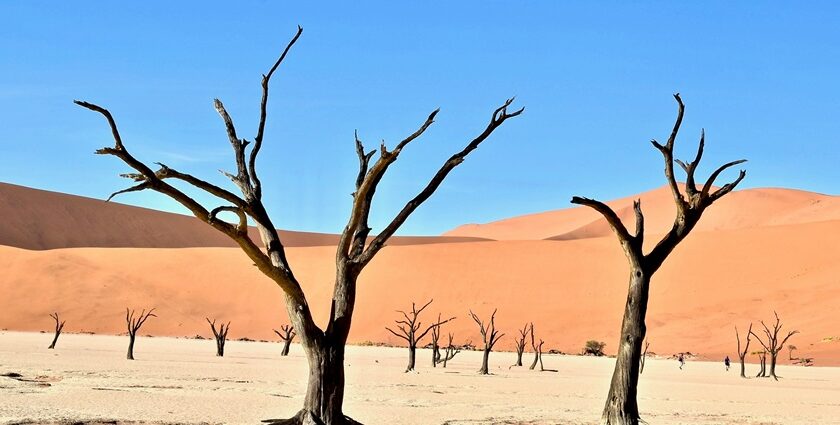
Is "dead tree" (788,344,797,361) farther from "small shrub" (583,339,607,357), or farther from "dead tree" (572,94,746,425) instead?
"dead tree" (572,94,746,425)

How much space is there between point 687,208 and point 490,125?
3442 millimetres

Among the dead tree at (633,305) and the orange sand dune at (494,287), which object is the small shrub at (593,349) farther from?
the dead tree at (633,305)

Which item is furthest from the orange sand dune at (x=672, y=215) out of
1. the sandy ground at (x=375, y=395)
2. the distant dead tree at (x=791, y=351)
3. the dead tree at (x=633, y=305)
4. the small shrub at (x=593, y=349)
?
the dead tree at (x=633, y=305)

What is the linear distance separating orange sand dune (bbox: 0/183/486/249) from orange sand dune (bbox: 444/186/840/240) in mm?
33134

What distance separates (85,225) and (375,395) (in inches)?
4170

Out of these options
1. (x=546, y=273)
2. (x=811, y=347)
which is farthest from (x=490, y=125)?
(x=546, y=273)

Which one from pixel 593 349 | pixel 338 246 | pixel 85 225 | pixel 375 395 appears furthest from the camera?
pixel 85 225

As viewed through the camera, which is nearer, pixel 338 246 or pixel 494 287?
pixel 338 246

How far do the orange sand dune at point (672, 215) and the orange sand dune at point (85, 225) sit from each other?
109ft

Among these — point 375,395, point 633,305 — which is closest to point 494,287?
point 375,395

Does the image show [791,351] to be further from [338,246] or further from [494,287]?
[338,246]

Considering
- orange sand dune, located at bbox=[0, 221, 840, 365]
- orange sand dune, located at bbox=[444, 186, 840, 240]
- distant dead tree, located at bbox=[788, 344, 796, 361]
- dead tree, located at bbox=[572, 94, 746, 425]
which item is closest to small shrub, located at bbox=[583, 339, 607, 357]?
orange sand dune, located at bbox=[0, 221, 840, 365]

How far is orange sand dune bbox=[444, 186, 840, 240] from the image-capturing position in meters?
117

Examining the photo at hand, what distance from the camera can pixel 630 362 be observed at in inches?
543
